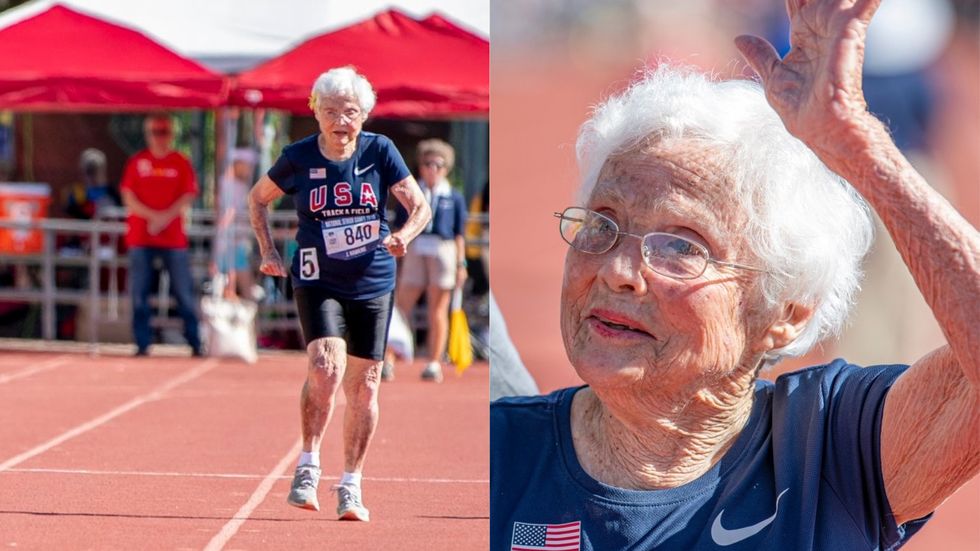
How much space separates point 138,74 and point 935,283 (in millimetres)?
4738

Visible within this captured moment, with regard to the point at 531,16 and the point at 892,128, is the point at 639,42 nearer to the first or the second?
the point at 531,16

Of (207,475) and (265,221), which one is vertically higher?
(265,221)

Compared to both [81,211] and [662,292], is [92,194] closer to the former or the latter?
[81,211]

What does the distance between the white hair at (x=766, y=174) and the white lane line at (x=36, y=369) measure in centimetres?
618

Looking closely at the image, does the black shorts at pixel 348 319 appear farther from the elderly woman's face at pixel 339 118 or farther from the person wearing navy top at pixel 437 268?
the person wearing navy top at pixel 437 268

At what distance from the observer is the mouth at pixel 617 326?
Answer: 7.36 ft

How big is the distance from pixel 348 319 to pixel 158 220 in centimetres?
524

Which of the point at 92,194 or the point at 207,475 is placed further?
the point at 92,194

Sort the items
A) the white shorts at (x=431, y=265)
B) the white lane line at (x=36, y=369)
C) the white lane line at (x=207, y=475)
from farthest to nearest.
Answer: the white lane line at (x=36, y=369)
the white shorts at (x=431, y=265)
the white lane line at (x=207, y=475)

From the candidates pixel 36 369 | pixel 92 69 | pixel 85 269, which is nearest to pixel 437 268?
pixel 92 69

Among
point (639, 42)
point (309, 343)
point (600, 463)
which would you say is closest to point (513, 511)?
point (600, 463)

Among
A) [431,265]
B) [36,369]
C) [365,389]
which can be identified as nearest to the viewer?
[365,389]

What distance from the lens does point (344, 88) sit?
2.60 meters

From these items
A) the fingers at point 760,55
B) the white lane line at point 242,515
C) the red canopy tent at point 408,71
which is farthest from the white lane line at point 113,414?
the fingers at point 760,55
